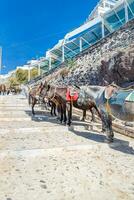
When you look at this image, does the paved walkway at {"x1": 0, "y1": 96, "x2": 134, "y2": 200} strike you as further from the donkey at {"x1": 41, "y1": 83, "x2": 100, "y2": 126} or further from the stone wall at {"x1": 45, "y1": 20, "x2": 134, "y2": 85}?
the stone wall at {"x1": 45, "y1": 20, "x2": 134, "y2": 85}

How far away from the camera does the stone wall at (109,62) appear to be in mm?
11133

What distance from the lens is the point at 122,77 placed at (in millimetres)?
11336

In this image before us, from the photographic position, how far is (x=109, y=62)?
40.8 feet

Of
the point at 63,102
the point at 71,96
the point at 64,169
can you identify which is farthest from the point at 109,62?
the point at 64,169

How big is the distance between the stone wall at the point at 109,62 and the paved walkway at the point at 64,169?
18.3 ft

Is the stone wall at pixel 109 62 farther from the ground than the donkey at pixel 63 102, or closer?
farther from the ground

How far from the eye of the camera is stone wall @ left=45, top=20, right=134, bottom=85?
11.1 m

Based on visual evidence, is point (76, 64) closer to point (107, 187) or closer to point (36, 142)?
point (36, 142)

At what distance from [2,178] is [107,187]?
159 cm

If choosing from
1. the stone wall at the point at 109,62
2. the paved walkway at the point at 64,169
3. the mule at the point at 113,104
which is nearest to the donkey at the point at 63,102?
the mule at the point at 113,104

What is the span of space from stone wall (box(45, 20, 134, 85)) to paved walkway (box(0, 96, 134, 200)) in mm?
5584

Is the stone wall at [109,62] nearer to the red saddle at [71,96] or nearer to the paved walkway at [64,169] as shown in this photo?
the red saddle at [71,96]

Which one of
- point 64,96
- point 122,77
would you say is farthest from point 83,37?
point 64,96

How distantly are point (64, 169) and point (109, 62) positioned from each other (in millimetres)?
9188
